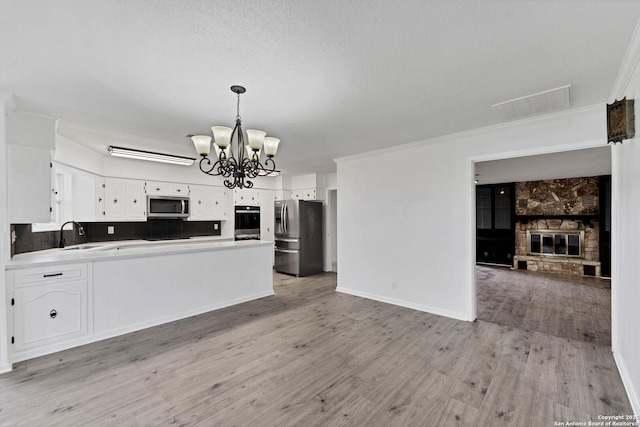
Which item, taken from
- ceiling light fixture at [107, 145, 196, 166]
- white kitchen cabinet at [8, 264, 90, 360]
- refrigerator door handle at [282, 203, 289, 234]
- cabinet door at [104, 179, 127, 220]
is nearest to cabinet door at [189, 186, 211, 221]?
cabinet door at [104, 179, 127, 220]

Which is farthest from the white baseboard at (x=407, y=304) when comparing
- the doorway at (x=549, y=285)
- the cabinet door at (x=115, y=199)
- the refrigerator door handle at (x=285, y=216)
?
the cabinet door at (x=115, y=199)

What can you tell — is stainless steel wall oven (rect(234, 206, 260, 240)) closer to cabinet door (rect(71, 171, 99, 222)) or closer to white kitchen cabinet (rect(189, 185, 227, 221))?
white kitchen cabinet (rect(189, 185, 227, 221))

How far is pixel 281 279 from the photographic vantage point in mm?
5988

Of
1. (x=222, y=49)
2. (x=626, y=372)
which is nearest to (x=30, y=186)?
(x=222, y=49)

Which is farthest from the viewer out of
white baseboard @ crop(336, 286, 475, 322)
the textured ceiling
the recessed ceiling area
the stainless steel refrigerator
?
the stainless steel refrigerator

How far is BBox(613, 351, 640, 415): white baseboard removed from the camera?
6.08 feet

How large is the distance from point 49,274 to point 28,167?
1068mm

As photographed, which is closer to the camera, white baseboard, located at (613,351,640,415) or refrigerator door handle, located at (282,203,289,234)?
white baseboard, located at (613,351,640,415)

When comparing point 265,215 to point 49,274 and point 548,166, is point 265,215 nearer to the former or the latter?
point 49,274

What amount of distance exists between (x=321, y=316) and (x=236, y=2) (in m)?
3.43

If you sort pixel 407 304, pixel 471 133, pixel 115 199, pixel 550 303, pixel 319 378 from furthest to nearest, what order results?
pixel 115 199
pixel 550 303
pixel 407 304
pixel 471 133
pixel 319 378

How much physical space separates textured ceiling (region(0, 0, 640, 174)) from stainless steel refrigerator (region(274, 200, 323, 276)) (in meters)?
3.42

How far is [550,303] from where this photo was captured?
14.2 ft

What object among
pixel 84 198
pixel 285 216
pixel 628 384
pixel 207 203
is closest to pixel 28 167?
pixel 84 198
